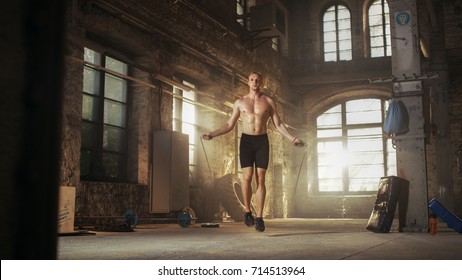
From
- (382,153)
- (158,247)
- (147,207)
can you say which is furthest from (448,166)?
(158,247)

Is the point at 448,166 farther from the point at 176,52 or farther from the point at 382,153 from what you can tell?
the point at 176,52

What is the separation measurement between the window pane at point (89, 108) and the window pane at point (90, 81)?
0.10m

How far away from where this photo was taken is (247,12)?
41.6 feet

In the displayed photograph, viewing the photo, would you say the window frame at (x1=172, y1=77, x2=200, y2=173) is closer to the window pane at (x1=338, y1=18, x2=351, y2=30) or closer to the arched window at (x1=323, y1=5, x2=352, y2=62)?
the arched window at (x1=323, y1=5, x2=352, y2=62)

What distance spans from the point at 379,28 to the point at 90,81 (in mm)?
9891

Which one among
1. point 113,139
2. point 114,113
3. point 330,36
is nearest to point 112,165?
point 113,139

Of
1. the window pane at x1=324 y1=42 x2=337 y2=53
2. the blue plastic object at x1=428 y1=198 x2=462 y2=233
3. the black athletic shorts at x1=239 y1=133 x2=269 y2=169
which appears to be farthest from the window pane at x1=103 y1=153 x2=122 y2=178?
the window pane at x1=324 y1=42 x2=337 y2=53

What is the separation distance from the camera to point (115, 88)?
8.23m

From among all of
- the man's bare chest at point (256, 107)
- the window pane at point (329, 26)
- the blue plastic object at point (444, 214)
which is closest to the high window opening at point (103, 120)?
the man's bare chest at point (256, 107)

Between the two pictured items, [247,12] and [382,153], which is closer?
[247,12]

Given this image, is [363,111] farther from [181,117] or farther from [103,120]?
[103,120]

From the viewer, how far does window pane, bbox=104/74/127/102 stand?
8.02m

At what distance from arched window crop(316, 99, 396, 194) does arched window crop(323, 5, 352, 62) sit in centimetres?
142

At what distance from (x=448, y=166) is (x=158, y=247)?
9.30 meters
